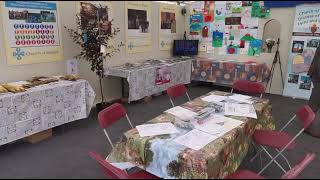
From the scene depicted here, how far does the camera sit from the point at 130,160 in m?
1.71

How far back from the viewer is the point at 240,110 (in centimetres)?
223

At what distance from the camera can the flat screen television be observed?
19.3 ft

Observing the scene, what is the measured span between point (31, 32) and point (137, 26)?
2.04 meters

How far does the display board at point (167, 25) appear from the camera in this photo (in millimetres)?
5442

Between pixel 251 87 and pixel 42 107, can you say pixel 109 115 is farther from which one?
pixel 251 87

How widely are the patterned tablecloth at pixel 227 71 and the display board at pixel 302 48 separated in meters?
0.49

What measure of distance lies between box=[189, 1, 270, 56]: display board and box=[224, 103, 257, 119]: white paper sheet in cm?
338

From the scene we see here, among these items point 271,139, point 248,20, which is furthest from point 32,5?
point 248,20

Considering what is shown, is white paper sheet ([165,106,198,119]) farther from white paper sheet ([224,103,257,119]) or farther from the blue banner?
the blue banner

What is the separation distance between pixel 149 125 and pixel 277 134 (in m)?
1.31

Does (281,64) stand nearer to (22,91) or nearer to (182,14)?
(182,14)

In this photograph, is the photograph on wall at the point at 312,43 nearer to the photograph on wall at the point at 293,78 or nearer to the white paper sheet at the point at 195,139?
the photograph on wall at the point at 293,78

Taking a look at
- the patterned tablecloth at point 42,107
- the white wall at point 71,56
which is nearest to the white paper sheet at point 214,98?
the patterned tablecloth at point 42,107

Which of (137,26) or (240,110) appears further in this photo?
(137,26)
